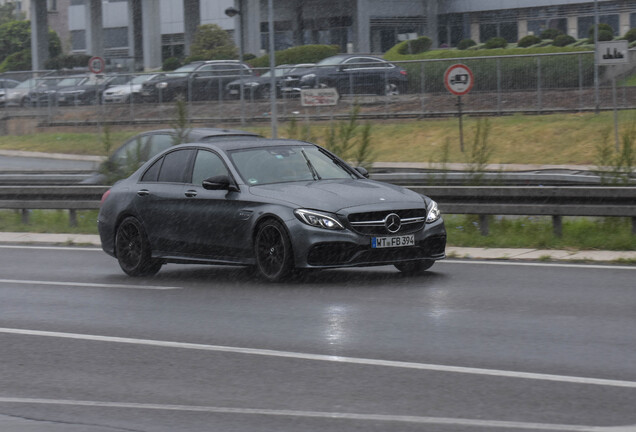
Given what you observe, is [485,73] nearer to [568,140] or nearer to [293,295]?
[568,140]

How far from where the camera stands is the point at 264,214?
37.3 ft

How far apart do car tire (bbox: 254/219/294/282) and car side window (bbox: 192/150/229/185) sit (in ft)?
3.57

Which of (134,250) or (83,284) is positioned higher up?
(134,250)

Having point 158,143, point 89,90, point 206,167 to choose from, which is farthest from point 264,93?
point 206,167

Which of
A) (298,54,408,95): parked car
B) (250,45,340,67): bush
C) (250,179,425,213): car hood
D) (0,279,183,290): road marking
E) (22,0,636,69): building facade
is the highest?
(22,0,636,69): building facade

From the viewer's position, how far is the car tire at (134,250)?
12852mm

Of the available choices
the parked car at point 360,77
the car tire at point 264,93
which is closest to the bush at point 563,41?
the parked car at point 360,77

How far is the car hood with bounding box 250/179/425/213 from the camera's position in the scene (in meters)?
11.2

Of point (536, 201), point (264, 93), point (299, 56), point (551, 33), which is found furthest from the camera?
point (551, 33)

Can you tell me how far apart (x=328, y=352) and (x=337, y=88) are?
30.5 metres

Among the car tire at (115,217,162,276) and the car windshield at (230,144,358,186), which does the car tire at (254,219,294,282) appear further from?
the car tire at (115,217,162,276)

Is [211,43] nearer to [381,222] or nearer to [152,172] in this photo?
[152,172]

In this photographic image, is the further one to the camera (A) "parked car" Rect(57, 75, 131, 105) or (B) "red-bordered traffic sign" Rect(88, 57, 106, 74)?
(B) "red-bordered traffic sign" Rect(88, 57, 106, 74)

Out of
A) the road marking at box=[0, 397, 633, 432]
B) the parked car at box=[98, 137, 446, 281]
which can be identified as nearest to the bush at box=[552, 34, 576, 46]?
the parked car at box=[98, 137, 446, 281]
